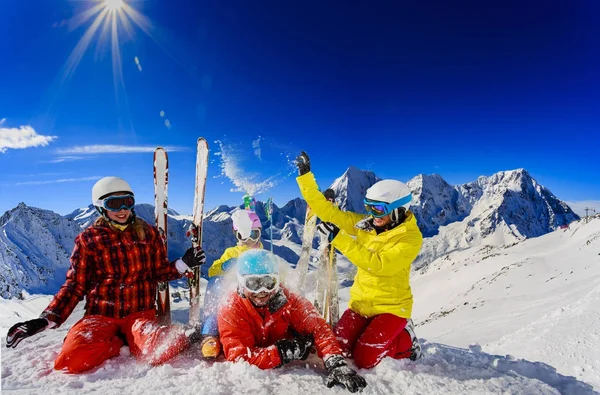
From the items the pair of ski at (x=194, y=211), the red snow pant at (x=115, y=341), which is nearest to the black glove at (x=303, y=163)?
the pair of ski at (x=194, y=211)

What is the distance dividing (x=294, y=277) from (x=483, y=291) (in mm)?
31686

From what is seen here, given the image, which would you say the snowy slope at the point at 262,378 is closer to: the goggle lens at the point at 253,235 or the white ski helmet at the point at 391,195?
the white ski helmet at the point at 391,195

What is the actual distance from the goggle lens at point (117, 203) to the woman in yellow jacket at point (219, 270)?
5.48 ft

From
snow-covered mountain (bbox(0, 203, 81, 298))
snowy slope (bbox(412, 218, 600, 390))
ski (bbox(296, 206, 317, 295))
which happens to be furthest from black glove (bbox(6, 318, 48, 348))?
snow-covered mountain (bbox(0, 203, 81, 298))

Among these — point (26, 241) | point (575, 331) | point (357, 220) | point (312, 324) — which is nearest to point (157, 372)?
point (312, 324)

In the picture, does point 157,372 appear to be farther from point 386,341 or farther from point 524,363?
point 524,363

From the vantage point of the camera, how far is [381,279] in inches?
162

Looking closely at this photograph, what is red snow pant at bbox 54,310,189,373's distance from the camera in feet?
11.4

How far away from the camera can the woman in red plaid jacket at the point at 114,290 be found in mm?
3615

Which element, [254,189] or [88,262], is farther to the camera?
[254,189]

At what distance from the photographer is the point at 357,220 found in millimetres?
4934

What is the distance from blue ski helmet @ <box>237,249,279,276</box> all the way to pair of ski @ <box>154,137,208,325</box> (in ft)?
6.65

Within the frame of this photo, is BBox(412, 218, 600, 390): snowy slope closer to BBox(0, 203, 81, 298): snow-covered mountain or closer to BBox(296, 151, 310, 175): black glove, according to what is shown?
BBox(296, 151, 310, 175): black glove

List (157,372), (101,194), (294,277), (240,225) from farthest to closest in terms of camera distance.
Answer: (240,225)
(294,277)
(101,194)
(157,372)
